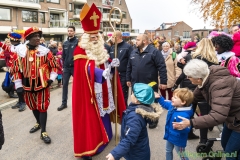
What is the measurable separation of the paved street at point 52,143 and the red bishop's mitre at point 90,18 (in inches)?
81.9

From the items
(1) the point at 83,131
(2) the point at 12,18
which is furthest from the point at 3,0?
(1) the point at 83,131

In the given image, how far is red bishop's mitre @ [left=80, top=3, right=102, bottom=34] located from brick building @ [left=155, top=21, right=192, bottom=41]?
62397mm

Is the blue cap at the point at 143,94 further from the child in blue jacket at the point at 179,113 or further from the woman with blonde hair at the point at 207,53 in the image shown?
the woman with blonde hair at the point at 207,53

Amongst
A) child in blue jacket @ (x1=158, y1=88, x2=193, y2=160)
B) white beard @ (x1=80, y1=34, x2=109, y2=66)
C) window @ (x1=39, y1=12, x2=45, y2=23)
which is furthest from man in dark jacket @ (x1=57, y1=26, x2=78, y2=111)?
window @ (x1=39, y1=12, x2=45, y2=23)

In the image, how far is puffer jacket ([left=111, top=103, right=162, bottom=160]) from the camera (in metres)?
2.19

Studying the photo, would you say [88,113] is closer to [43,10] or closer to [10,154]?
[10,154]

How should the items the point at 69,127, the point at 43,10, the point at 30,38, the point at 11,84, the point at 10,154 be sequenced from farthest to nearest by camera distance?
the point at 43,10, the point at 11,84, the point at 69,127, the point at 30,38, the point at 10,154

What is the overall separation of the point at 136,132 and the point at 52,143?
8.03 feet

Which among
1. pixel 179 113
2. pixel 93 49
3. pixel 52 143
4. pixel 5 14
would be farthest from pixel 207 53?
pixel 5 14

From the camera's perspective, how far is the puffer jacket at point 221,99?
7.07 feet

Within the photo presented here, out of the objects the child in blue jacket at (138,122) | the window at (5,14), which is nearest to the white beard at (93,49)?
the child in blue jacket at (138,122)

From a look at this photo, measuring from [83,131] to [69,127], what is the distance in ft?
5.40

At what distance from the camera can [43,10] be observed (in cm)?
3014

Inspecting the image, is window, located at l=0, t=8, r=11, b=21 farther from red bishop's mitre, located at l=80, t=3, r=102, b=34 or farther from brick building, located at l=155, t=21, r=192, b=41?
brick building, located at l=155, t=21, r=192, b=41
